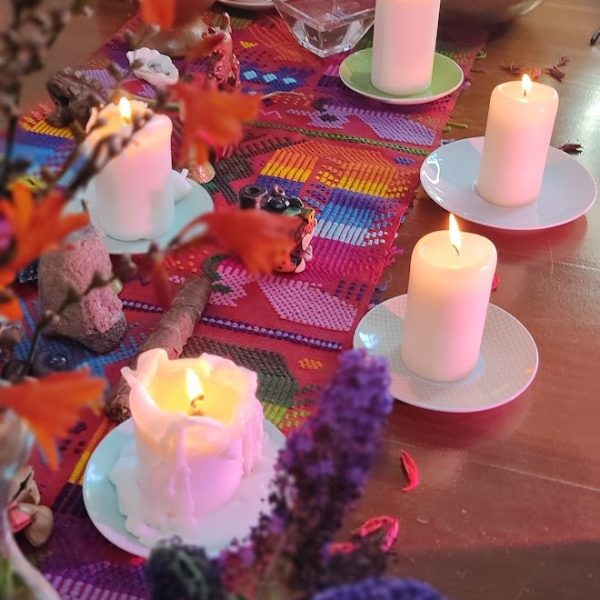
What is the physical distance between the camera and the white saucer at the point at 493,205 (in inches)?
40.1

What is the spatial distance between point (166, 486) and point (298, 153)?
60 cm

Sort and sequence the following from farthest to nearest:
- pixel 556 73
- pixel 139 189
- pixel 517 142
Answer: pixel 556 73, pixel 517 142, pixel 139 189

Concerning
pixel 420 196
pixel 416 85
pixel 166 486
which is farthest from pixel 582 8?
pixel 166 486

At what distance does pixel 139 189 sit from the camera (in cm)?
89

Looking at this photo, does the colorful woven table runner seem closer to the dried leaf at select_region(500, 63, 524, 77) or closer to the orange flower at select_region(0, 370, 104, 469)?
the dried leaf at select_region(500, 63, 524, 77)

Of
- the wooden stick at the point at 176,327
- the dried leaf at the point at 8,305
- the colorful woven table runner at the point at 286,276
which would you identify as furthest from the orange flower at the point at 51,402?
the wooden stick at the point at 176,327

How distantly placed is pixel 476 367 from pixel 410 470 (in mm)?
138

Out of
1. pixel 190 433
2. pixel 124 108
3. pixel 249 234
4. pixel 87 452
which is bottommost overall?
pixel 87 452

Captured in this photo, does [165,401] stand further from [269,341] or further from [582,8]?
[582,8]

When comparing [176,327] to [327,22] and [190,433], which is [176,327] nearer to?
[190,433]

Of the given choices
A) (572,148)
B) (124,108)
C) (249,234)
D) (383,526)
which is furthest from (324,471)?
(572,148)

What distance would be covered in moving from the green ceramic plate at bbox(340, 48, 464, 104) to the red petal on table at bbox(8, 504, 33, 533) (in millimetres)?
793

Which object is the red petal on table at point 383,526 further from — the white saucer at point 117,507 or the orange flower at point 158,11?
the orange flower at point 158,11

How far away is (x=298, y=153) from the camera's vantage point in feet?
3.70
